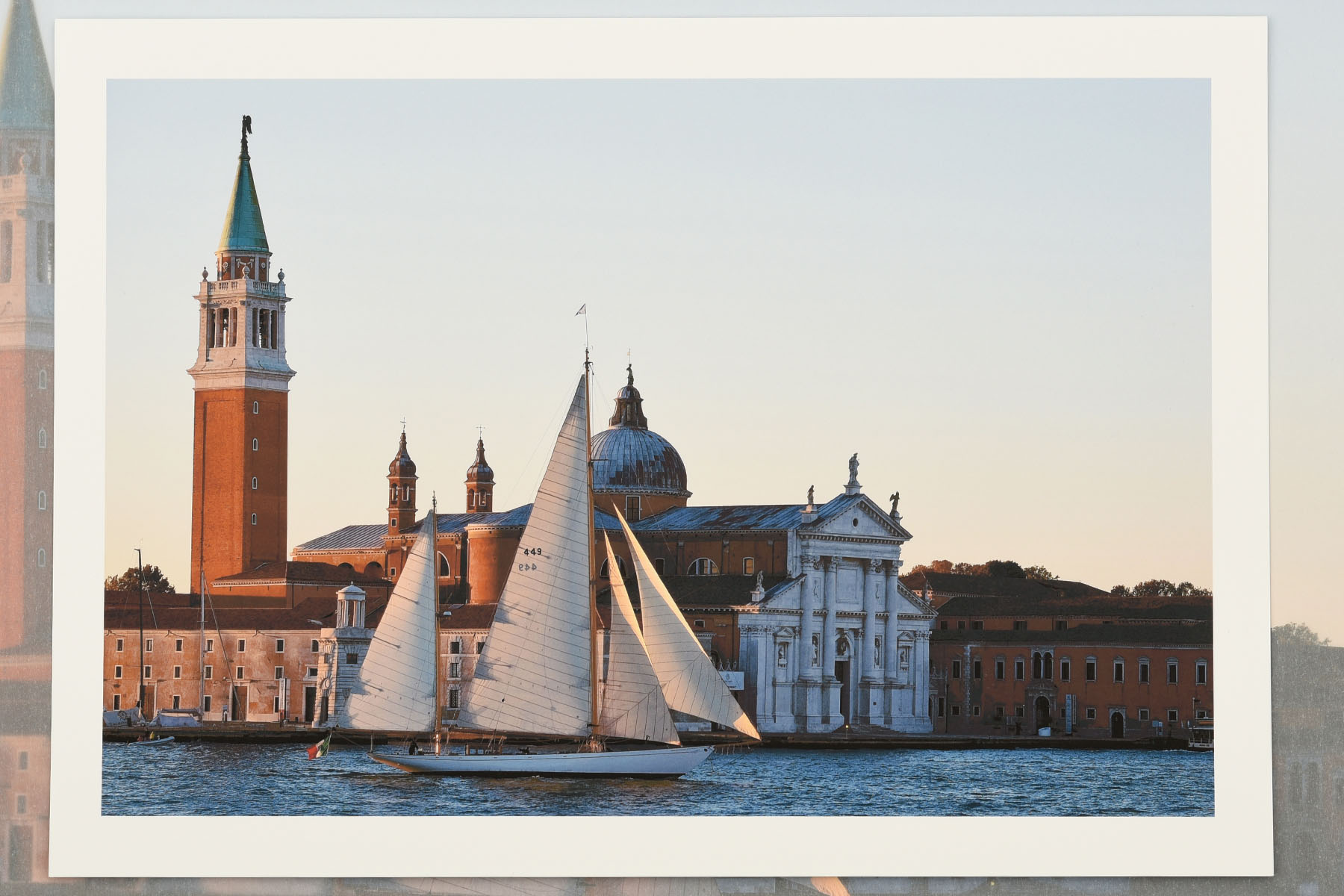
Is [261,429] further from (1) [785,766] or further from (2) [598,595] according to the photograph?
(1) [785,766]

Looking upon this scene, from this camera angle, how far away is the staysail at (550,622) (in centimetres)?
1878

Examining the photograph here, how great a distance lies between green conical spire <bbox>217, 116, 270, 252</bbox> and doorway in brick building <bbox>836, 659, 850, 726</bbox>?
11.8 metres

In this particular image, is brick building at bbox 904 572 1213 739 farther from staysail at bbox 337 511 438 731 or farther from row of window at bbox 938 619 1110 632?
staysail at bbox 337 511 438 731

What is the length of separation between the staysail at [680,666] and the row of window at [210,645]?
10.5 m

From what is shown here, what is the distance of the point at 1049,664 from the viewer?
36281mm

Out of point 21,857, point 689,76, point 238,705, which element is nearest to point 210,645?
point 238,705

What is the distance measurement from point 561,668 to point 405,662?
3826 mm

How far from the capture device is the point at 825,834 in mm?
13086

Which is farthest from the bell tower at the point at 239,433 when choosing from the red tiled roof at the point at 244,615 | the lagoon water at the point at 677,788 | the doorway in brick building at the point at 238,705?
the lagoon water at the point at 677,788

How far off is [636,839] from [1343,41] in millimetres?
5980

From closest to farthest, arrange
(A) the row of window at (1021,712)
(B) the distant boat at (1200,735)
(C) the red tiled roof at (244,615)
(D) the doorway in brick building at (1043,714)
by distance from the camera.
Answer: (B) the distant boat at (1200,735)
(C) the red tiled roof at (244,615)
(A) the row of window at (1021,712)
(D) the doorway in brick building at (1043,714)

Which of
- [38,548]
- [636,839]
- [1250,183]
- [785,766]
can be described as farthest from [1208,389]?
[785,766]

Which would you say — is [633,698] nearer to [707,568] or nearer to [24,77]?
[24,77]

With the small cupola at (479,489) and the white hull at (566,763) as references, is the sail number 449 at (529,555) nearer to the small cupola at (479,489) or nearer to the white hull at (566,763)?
the white hull at (566,763)
